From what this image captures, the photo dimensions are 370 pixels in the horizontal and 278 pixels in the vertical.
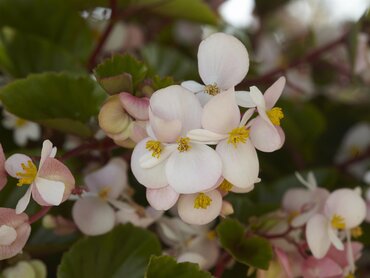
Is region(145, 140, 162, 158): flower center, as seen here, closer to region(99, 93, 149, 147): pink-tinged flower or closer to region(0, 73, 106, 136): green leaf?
region(99, 93, 149, 147): pink-tinged flower

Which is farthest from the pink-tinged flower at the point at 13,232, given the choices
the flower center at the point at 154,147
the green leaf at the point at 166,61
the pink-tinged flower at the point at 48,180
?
the green leaf at the point at 166,61

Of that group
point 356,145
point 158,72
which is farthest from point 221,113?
point 356,145

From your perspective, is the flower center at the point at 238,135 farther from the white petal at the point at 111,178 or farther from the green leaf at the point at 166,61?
the green leaf at the point at 166,61

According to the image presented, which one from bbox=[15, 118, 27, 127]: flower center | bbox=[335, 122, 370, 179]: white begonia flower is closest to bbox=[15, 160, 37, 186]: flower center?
bbox=[15, 118, 27, 127]: flower center

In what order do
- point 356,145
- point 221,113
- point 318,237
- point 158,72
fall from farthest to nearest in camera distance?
1. point 356,145
2. point 158,72
3. point 318,237
4. point 221,113

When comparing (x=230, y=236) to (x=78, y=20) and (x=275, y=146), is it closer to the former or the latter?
(x=275, y=146)

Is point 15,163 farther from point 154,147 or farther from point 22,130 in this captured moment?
point 22,130

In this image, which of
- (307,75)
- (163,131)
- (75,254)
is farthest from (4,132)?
(307,75)
